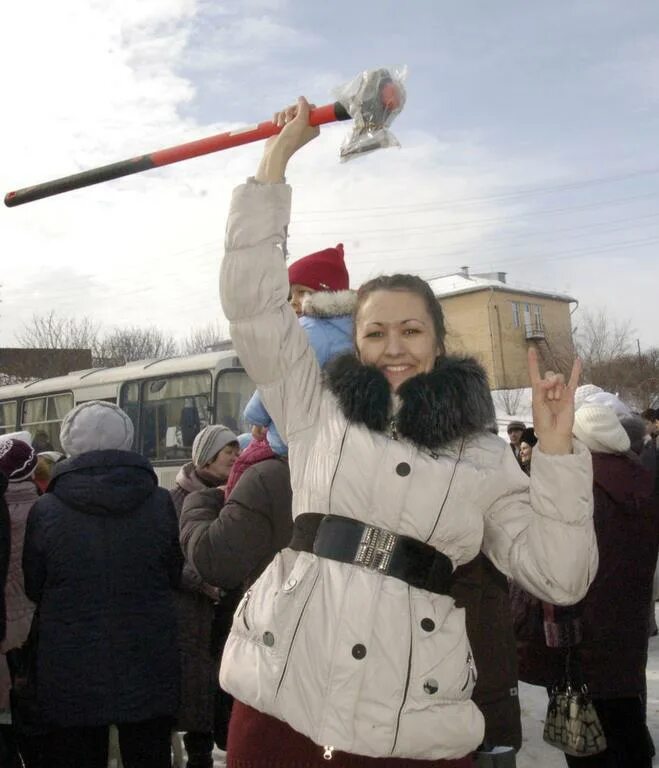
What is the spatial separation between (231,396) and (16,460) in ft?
26.3

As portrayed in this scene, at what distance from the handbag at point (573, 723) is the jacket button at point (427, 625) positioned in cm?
179

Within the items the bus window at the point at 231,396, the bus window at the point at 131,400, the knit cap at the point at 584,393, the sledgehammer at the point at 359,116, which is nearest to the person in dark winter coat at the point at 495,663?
the sledgehammer at the point at 359,116

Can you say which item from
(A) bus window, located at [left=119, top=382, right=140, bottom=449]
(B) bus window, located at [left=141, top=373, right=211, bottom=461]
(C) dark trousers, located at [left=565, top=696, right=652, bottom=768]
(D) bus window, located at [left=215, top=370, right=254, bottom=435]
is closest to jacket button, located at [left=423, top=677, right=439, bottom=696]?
(C) dark trousers, located at [left=565, top=696, right=652, bottom=768]

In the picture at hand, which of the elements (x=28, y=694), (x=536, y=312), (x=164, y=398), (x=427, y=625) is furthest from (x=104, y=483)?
(x=536, y=312)

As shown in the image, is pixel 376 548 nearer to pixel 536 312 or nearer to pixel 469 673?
pixel 469 673

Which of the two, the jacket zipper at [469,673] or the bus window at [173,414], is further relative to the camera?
the bus window at [173,414]

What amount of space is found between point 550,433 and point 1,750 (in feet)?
9.69

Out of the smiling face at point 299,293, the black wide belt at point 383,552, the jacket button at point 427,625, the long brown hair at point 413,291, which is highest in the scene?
the smiling face at point 299,293

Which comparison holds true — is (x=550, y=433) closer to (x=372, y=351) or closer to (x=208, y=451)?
(x=372, y=351)

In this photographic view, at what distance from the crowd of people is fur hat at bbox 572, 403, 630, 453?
1.19m

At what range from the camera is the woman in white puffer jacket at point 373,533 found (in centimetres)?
190

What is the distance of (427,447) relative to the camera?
204 cm

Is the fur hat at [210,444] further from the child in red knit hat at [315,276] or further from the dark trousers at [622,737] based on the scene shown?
the dark trousers at [622,737]

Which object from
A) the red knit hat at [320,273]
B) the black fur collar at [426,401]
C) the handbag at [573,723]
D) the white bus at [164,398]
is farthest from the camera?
the white bus at [164,398]
